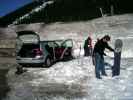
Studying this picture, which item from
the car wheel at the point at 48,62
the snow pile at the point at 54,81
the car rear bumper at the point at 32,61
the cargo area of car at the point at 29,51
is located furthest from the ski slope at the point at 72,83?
the cargo area of car at the point at 29,51

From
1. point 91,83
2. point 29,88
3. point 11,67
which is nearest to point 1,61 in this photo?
point 11,67

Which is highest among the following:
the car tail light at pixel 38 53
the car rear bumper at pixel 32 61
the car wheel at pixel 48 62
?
the car tail light at pixel 38 53

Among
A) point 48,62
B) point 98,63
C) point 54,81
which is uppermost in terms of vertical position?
point 98,63

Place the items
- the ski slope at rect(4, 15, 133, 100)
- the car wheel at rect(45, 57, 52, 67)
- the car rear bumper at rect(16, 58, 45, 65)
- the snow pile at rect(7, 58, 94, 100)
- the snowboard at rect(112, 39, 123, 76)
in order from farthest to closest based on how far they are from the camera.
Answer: the car wheel at rect(45, 57, 52, 67) < the car rear bumper at rect(16, 58, 45, 65) < the snowboard at rect(112, 39, 123, 76) < the snow pile at rect(7, 58, 94, 100) < the ski slope at rect(4, 15, 133, 100)

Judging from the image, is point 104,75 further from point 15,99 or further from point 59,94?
point 15,99

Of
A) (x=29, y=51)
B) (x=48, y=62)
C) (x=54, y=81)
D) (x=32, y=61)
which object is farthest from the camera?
(x=48, y=62)

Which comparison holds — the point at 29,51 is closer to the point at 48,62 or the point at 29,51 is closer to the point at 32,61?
the point at 32,61

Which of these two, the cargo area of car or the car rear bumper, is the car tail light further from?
the car rear bumper

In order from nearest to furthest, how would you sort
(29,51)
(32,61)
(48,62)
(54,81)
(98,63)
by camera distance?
1. (98,63)
2. (54,81)
3. (32,61)
4. (29,51)
5. (48,62)

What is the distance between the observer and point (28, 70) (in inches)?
699

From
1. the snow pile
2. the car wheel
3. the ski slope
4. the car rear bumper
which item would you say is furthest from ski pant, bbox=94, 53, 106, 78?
the car wheel

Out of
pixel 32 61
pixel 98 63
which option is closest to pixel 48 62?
pixel 32 61

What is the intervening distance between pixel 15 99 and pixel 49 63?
21.6ft

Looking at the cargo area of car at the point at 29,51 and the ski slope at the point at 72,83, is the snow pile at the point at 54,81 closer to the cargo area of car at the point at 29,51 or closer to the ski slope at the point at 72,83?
the ski slope at the point at 72,83
